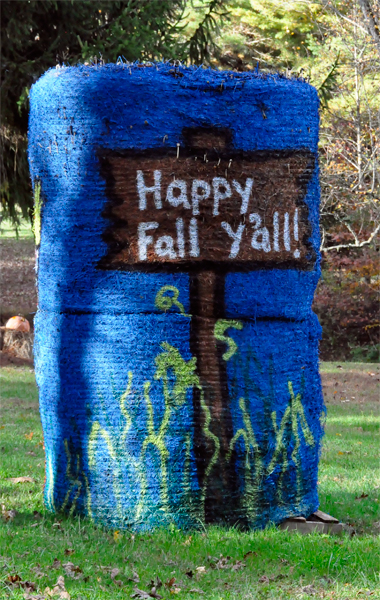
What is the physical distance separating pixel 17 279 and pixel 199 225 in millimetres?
25120

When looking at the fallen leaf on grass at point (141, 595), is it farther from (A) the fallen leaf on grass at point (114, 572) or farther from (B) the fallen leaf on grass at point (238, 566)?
(B) the fallen leaf on grass at point (238, 566)

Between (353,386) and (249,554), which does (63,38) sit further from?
(249,554)

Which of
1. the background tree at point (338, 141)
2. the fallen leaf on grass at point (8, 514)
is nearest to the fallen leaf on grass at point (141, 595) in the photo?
the fallen leaf on grass at point (8, 514)

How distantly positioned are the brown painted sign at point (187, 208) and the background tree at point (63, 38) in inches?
226

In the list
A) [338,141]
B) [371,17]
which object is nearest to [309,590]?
[371,17]

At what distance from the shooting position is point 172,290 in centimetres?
505

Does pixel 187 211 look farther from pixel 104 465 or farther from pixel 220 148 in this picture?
pixel 104 465

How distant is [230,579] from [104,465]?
1.15 meters

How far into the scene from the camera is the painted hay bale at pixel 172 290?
198 inches

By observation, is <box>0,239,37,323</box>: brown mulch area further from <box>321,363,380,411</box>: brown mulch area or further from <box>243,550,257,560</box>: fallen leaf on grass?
<box>243,550,257,560</box>: fallen leaf on grass

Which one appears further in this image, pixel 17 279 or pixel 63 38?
pixel 17 279

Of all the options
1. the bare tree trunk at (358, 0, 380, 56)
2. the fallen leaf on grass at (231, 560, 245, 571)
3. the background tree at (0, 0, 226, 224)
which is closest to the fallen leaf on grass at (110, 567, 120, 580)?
the fallen leaf on grass at (231, 560, 245, 571)

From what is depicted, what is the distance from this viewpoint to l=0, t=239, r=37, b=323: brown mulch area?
2470 centimetres

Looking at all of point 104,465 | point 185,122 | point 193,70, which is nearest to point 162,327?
point 104,465
